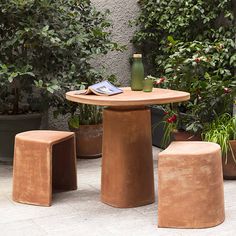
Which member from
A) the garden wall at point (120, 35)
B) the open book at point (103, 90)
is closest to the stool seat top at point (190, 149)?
the open book at point (103, 90)

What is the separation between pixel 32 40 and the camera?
15.8ft

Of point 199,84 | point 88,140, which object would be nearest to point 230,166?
point 199,84

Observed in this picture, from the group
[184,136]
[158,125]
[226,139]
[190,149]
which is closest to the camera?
[190,149]

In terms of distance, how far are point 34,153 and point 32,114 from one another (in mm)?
1460

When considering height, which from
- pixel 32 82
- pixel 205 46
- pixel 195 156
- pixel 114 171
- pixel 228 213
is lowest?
pixel 228 213

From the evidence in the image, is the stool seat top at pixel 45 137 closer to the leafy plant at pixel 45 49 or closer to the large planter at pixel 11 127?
the leafy plant at pixel 45 49

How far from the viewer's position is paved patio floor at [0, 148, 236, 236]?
10.9 ft

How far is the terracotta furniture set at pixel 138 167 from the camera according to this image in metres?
3.32

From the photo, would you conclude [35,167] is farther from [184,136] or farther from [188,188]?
[184,136]

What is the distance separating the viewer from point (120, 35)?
6.45m

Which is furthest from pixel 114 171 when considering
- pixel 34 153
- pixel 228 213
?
pixel 228 213

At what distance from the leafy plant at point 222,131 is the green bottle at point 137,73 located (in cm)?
87

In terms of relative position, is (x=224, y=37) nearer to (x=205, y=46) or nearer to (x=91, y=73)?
(x=205, y=46)

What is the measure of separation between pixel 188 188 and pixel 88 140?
2301 millimetres
